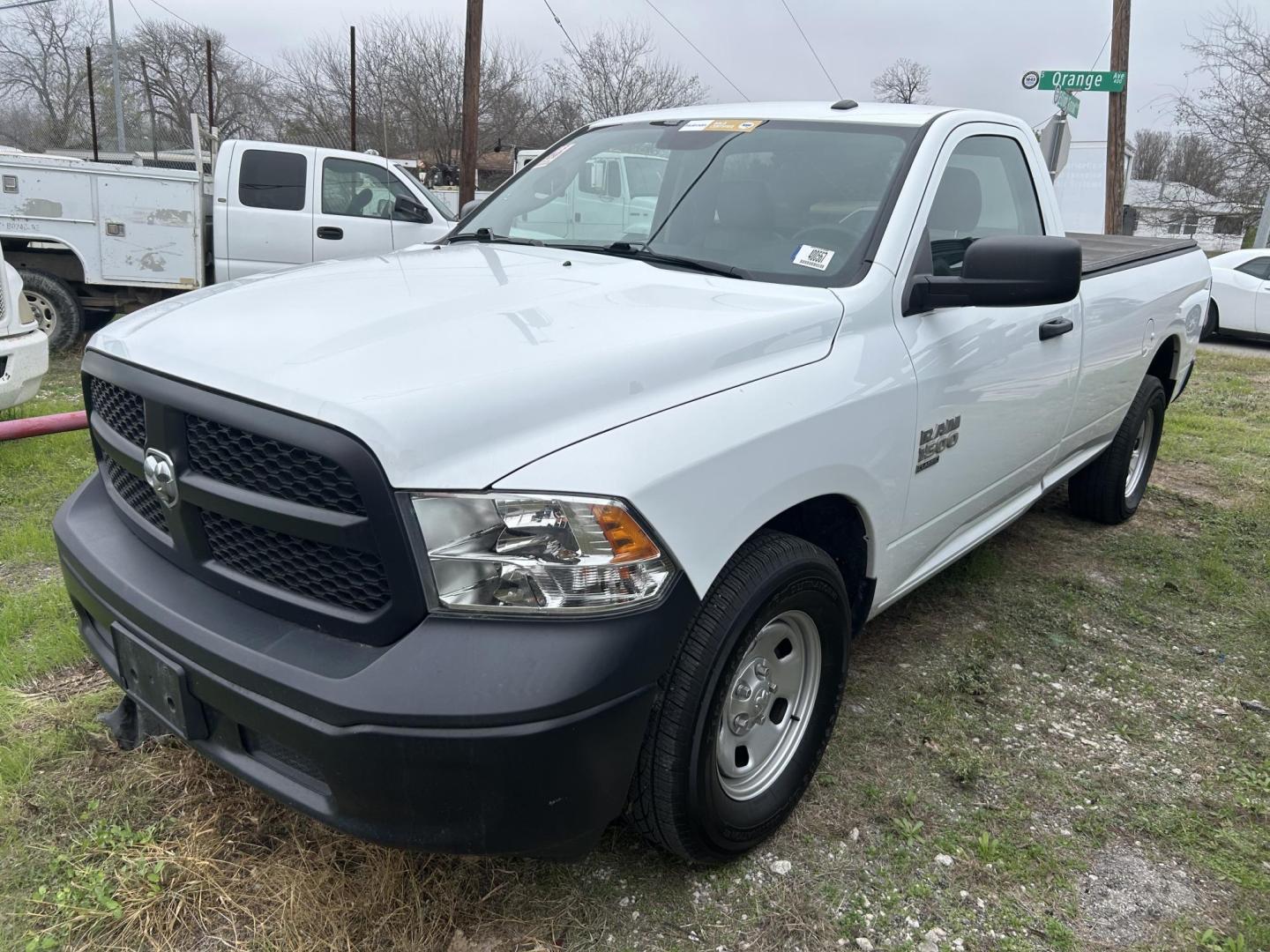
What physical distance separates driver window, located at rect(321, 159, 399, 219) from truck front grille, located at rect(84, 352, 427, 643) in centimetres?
812

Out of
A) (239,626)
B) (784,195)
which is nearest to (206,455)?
(239,626)

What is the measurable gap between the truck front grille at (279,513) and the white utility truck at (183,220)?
23.9 feet

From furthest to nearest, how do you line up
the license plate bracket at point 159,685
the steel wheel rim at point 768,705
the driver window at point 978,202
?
the driver window at point 978,202, the steel wheel rim at point 768,705, the license plate bracket at point 159,685

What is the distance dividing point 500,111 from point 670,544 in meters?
41.0

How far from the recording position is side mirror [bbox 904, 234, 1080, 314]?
257 centimetres

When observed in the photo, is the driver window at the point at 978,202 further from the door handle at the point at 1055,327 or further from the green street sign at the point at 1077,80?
the green street sign at the point at 1077,80

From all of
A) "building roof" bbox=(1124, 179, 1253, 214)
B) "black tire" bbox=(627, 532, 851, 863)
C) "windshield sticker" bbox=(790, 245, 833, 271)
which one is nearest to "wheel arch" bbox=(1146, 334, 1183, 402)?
"windshield sticker" bbox=(790, 245, 833, 271)

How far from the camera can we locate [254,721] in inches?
72.0

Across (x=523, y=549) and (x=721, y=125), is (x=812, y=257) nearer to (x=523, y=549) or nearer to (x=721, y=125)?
(x=721, y=125)

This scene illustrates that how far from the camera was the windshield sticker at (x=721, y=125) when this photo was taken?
3.25 m

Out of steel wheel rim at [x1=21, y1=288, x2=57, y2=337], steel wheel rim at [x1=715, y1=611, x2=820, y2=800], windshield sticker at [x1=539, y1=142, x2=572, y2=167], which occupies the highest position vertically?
windshield sticker at [x1=539, y1=142, x2=572, y2=167]

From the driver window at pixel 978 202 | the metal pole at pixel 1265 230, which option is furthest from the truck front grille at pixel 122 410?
the metal pole at pixel 1265 230

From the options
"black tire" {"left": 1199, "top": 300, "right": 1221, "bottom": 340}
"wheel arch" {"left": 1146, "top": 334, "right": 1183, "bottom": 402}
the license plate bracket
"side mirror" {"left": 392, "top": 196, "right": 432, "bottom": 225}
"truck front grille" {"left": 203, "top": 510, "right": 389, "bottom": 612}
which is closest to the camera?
"truck front grille" {"left": 203, "top": 510, "right": 389, "bottom": 612}

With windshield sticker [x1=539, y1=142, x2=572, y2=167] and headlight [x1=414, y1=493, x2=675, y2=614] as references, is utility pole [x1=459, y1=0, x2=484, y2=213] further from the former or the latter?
headlight [x1=414, y1=493, x2=675, y2=614]
